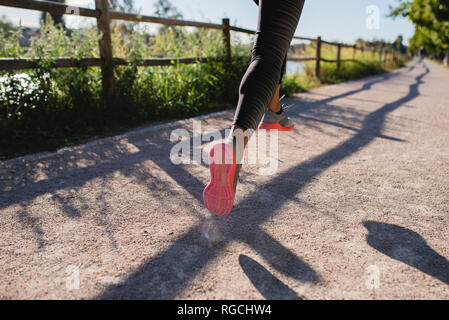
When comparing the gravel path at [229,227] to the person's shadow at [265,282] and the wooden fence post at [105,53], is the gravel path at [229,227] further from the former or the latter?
the wooden fence post at [105,53]

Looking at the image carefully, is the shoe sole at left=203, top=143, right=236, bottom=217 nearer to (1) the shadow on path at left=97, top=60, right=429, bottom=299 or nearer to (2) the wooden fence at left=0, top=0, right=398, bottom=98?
(1) the shadow on path at left=97, top=60, right=429, bottom=299

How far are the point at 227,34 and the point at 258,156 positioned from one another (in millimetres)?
3275

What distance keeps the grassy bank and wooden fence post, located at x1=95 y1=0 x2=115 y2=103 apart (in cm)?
7

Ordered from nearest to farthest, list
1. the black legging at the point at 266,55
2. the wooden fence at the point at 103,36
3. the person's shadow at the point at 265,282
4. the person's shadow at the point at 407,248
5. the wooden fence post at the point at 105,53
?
the person's shadow at the point at 265,282 < the person's shadow at the point at 407,248 < the black legging at the point at 266,55 < the wooden fence at the point at 103,36 < the wooden fence post at the point at 105,53

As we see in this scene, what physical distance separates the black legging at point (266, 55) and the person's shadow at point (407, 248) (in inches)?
28.4

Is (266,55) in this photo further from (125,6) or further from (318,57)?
(318,57)

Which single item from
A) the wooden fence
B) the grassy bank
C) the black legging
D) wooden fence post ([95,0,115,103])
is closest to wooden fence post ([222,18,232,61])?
the grassy bank

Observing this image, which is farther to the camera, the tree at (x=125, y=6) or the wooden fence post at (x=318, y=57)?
the wooden fence post at (x=318, y=57)

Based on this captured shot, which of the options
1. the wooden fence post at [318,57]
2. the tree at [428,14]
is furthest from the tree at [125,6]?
the tree at [428,14]

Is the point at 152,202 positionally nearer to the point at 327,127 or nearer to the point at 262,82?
the point at 262,82

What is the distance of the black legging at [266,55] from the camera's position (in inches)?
53.6

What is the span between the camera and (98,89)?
11.8 ft
